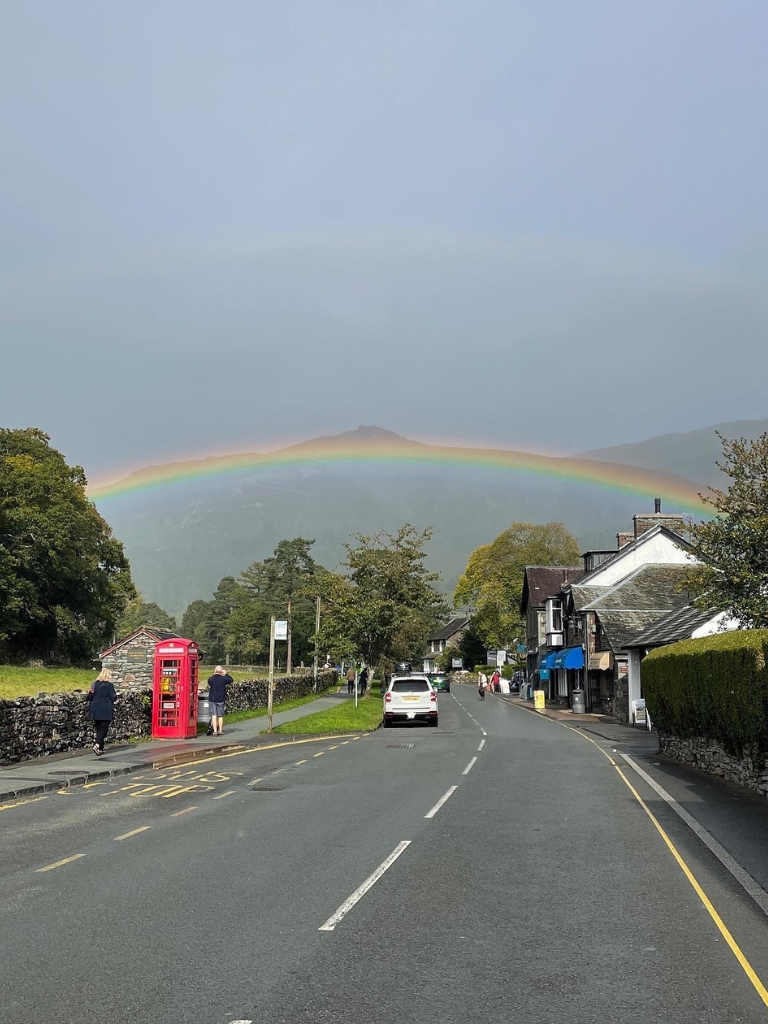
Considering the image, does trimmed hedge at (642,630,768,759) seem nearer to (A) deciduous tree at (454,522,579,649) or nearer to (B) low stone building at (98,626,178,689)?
(B) low stone building at (98,626,178,689)

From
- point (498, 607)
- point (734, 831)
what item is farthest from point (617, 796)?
point (498, 607)

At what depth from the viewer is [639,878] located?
866cm

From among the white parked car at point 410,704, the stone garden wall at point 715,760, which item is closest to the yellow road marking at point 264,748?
the white parked car at point 410,704

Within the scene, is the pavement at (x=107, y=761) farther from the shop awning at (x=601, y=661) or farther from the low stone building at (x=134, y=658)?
the shop awning at (x=601, y=661)

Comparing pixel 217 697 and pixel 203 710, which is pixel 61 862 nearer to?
pixel 217 697

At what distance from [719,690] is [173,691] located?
44.9 feet

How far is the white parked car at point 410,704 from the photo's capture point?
32719 millimetres

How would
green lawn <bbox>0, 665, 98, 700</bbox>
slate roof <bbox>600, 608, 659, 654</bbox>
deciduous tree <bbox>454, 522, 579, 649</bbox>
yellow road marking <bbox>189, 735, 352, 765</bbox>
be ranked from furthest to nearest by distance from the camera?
deciduous tree <bbox>454, 522, 579, 649</bbox>, slate roof <bbox>600, 608, 659, 654</bbox>, green lawn <bbox>0, 665, 98, 700</bbox>, yellow road marking <bbox>189, 735, 352, 765</bbox>

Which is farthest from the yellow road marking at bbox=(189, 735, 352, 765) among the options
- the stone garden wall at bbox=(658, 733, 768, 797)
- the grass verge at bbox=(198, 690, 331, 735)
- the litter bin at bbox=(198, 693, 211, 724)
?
the stone garden wall at bbox=(658, 733, 768, 797)

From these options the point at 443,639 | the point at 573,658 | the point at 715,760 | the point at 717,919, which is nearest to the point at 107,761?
the point at 715,760

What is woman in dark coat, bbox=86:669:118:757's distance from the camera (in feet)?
62.2

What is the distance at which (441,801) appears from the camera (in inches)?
531

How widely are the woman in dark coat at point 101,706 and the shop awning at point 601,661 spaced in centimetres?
2979

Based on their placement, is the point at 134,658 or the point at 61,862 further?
the point at 134,658
